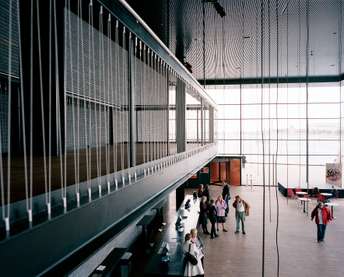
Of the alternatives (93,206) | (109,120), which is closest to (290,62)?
(109,120)

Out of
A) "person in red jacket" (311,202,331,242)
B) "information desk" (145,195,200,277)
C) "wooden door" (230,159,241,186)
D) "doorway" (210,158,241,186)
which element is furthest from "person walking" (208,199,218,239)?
"wooden door" (230,159,241,186)

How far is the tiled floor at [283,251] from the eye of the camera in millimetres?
7727

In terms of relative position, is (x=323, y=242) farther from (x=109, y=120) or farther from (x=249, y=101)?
(x=249, y=101)

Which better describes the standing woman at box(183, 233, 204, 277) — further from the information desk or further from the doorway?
the doorway

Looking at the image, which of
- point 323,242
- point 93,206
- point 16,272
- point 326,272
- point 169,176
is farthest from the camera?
point 323,242

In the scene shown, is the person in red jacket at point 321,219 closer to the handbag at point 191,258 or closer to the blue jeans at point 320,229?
the blue jeans at point 320,229

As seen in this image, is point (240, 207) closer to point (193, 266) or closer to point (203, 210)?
point (203, 210)

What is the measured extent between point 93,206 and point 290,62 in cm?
1444

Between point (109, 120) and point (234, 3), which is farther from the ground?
point (234, 3)

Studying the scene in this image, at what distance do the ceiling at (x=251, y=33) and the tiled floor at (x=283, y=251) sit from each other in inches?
196

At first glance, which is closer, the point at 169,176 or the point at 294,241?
the point at 169,176

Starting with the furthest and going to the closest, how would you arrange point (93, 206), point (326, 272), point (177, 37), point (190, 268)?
point (177, 37) → point (326, 272) → point (190, 268) → point (93, 206)

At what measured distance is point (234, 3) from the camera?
25.9 feet

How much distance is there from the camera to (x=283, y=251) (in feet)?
29.7
